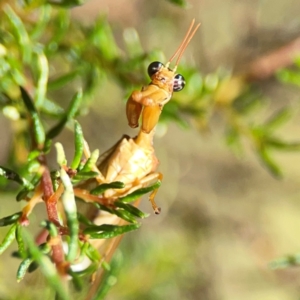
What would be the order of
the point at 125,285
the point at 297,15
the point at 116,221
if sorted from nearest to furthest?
the point at 116,221 < the point at 125,285 < the point at 297,15

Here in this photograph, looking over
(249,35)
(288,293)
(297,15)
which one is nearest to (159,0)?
(249,35)

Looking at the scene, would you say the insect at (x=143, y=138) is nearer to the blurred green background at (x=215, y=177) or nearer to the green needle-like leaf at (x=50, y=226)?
the green needle-like leaf at (x=50, y=226)

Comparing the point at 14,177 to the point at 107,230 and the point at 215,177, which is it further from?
the point at 215,177

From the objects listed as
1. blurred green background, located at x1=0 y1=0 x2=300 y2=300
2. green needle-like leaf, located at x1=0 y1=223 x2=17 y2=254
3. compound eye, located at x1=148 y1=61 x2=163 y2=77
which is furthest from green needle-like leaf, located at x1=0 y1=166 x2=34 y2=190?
blurred green background, located at x1=0 y1=0 x2=300 y2=300

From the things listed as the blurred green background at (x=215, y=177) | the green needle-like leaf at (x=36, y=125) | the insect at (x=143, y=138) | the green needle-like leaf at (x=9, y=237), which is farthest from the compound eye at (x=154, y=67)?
the blurred green background at (x=215, y=177)

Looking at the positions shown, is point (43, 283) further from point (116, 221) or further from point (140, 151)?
point (140, 151)

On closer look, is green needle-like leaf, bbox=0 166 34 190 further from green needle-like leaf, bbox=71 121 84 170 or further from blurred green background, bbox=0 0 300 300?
blurred green background, bbox=0 0 300 300
